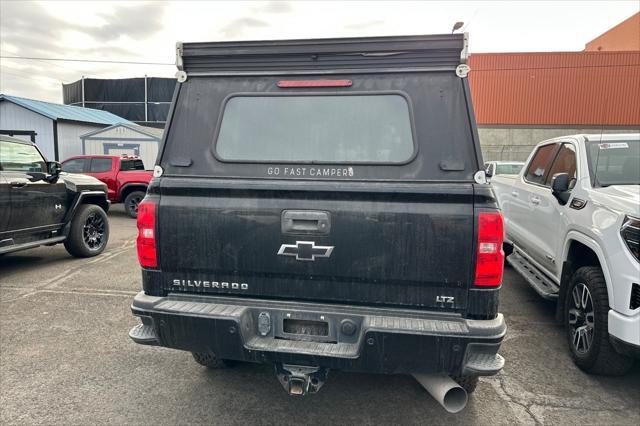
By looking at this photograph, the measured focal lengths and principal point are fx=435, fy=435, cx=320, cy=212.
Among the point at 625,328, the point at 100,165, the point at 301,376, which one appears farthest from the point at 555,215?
the point at 100,165

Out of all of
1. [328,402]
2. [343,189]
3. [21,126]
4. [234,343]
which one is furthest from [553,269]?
[21,126]

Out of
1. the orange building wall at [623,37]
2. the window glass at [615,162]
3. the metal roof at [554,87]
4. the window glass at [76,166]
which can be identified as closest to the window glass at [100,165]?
the window glass at [76,166]

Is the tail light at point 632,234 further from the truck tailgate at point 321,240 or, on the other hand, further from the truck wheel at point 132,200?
the truck wheel at point 132,200

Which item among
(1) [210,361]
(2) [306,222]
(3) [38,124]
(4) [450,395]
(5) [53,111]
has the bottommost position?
(1) [210,361]

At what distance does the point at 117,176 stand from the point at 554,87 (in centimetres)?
2201

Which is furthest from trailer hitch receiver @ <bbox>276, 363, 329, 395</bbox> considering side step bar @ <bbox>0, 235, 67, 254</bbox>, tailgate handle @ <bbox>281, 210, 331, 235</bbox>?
side step bar @ <bbox>0, 235, 67, 254</bbox>

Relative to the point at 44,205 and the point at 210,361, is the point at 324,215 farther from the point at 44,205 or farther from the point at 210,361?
the point at 44,205

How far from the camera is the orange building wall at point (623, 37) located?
94.1 feet

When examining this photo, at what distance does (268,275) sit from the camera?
249 cm

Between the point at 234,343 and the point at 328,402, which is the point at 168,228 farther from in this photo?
Answer: the point at 328,402

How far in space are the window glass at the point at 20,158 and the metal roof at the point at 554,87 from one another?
21928 millimetres

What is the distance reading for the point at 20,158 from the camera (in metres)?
6.16

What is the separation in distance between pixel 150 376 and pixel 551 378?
3.16 metres

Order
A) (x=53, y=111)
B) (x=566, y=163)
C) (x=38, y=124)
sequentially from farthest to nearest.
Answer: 1. (x=53, y=111)
2. (x=38, y=124)
3. (x=566, y=163)
